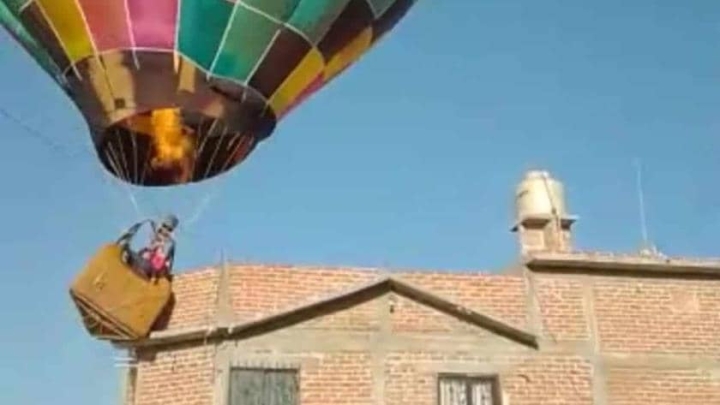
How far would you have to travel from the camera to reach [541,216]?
16.3 m

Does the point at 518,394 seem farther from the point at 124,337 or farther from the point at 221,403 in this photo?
the point at 124,337

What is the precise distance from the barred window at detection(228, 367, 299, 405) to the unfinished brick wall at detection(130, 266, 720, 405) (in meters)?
0.14

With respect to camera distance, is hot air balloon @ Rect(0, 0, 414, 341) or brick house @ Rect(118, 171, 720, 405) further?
brick house @ Rect(118, 171, 720, 405)

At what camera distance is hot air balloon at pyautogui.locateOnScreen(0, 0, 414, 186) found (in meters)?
11.9

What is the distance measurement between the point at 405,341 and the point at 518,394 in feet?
5.00

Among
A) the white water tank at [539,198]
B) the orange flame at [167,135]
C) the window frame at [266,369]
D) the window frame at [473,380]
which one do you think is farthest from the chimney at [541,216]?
the orange flame at [167,135]

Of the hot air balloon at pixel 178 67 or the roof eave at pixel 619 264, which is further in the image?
the roof eave at pixel 619 264

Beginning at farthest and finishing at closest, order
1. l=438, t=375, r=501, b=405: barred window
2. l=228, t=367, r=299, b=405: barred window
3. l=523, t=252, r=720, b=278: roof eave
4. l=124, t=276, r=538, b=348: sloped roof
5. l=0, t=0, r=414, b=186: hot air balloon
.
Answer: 1. l=523, t=252, r=720, b=278: roof eave
2. l=438, t=375, r=501, b=405: barred window
3. l=124, t=276, r=538, b=348: sloped roof
4. l=228, t=367, r=299, b=405: barred window
5. l=0, t=0, r=414, b=186: hot air balloon

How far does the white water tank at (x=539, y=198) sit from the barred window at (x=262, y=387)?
4.39 m

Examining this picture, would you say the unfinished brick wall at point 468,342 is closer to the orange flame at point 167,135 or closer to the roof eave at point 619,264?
the roof eave at point 619,264

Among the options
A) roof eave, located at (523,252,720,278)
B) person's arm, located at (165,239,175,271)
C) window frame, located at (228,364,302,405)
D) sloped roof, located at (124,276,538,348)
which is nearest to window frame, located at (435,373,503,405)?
sloped roof, located at (124,276,538,348)

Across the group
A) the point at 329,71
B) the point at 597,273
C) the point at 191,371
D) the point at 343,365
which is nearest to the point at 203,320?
the point at 191,371

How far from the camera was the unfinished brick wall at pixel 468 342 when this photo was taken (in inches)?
550

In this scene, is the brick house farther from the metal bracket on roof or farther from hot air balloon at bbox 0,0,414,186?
hot air balloon at bbox 0,0,414,186
